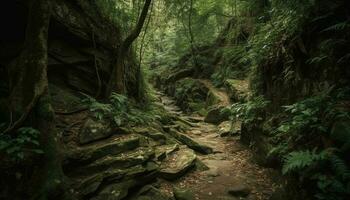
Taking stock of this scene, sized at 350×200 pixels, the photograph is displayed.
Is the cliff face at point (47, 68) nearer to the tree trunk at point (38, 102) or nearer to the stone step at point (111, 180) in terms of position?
the tree trunk at point (38, 102)

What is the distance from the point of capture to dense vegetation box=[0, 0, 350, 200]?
18.6 ft

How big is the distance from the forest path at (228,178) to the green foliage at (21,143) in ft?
11.7

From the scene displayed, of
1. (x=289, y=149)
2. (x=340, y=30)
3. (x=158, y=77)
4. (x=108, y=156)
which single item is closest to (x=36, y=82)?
(x=108, y=156)

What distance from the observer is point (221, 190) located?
26.1ft

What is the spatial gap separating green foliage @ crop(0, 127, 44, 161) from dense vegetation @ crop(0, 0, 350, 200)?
23 millimetres

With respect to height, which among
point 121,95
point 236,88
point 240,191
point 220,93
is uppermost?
point 236,88

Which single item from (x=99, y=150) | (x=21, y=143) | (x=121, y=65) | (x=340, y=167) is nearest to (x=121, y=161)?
(x=99, y=150)

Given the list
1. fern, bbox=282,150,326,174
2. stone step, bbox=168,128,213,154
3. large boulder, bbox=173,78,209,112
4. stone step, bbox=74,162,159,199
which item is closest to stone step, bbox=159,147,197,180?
stone step, bbox=74,162,159,199

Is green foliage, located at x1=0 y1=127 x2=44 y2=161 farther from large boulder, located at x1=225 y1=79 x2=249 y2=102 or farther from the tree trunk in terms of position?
large boulder, located at x1=225 y1=79 x2=249 y2=102

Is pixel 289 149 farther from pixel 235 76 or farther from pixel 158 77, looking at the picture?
pixel 158 77

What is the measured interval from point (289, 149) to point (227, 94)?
11.1 m

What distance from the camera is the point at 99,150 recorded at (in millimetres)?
7480

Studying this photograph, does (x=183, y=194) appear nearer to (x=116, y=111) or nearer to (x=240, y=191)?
(x=240, y=191)

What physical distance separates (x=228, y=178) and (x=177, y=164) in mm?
1646
